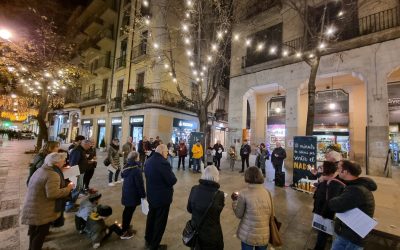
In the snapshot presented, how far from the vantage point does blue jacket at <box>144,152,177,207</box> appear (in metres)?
3.35

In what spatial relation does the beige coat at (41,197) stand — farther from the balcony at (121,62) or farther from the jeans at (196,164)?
the balcony at (121,62)

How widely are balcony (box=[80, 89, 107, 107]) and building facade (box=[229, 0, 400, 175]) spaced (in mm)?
15655

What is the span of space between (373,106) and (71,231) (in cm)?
1276

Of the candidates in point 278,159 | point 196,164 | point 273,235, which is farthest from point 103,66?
point 273,235

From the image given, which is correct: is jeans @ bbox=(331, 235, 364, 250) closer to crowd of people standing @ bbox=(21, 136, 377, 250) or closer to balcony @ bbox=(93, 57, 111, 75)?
crowd of people standing @ bbox=(21, 136, 377, 250)

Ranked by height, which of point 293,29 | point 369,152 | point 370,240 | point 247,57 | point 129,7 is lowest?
point 370,240

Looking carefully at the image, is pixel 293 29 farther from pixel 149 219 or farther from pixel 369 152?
pixel 149 219

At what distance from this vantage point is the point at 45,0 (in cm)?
1080

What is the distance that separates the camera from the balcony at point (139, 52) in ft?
60.4

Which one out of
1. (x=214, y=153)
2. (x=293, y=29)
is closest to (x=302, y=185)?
(x=214, y=153)

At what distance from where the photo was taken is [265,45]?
47.6 ft

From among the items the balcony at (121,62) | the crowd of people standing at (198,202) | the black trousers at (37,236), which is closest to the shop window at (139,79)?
the balcony at (121,62)

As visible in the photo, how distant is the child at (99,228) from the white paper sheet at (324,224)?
11.5 ft

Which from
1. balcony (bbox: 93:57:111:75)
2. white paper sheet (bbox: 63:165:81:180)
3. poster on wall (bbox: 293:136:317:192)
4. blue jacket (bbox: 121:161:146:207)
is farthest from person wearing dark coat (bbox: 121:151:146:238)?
balcony (bbox: 93:57:111:75)
